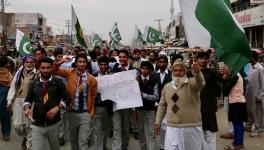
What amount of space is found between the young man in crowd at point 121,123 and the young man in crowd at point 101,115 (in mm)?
161

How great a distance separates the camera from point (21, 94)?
8500mm

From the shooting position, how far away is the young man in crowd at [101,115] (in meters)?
7.81

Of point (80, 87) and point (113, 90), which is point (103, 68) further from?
point (80, 87)

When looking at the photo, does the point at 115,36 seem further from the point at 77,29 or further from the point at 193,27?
the point at 193,27

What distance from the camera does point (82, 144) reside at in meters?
7.05

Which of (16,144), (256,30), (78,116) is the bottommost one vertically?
(16,144)

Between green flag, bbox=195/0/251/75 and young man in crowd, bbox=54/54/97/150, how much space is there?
2.26 meters

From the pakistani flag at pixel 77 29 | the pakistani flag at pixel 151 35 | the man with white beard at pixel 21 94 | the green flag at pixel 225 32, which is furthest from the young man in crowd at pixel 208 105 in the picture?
the pakistani flag at pixel 151 35

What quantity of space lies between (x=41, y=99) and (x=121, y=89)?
6.29 ft

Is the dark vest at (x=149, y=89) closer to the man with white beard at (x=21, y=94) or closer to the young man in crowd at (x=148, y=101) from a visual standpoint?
the young man in crowd at (x=148, y=101)

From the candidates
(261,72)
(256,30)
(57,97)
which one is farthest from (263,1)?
(57,97)

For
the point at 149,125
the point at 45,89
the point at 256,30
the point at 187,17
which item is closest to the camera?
the point at 187,17

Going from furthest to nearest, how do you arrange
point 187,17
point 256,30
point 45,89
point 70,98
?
1. point 256,30
2. point 70,98
3. point 45,89
4. point 187,17

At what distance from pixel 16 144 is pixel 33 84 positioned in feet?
11.2
